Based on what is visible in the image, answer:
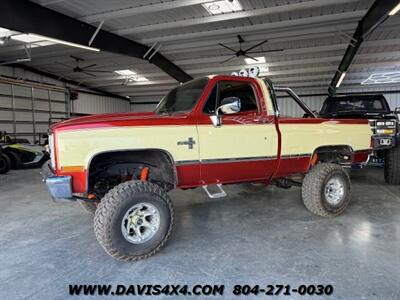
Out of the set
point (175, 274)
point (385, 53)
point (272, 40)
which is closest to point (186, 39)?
point (272, 40)

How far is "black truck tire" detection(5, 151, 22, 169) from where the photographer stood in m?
9.52

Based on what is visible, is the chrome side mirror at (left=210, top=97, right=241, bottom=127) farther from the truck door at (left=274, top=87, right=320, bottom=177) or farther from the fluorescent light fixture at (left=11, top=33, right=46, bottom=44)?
the fluorescent light fixture at (left=11, top=33, right=46, bottom=44)

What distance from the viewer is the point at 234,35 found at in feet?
32.1

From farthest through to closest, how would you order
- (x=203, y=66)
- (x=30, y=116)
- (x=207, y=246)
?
(x=30, y=116) < (x=203, y=66) < (x=207, y=246)

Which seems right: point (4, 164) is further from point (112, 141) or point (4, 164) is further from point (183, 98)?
point (112, 141)

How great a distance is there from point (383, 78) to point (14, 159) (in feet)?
59.7

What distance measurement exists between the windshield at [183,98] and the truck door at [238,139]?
6.9 inches

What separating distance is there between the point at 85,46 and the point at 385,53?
11.3m

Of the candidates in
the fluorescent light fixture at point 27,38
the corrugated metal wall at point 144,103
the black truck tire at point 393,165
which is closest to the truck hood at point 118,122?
the black truck tire at point 393,165

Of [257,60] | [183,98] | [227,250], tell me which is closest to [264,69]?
[257,60]

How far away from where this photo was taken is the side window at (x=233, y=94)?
11.5 feet

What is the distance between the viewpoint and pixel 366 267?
2.78 m

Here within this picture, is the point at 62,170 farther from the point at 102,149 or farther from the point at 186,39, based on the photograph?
the point at 186,39

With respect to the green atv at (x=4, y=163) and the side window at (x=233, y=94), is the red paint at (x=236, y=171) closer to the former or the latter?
the side window at (x=233, y=94)
